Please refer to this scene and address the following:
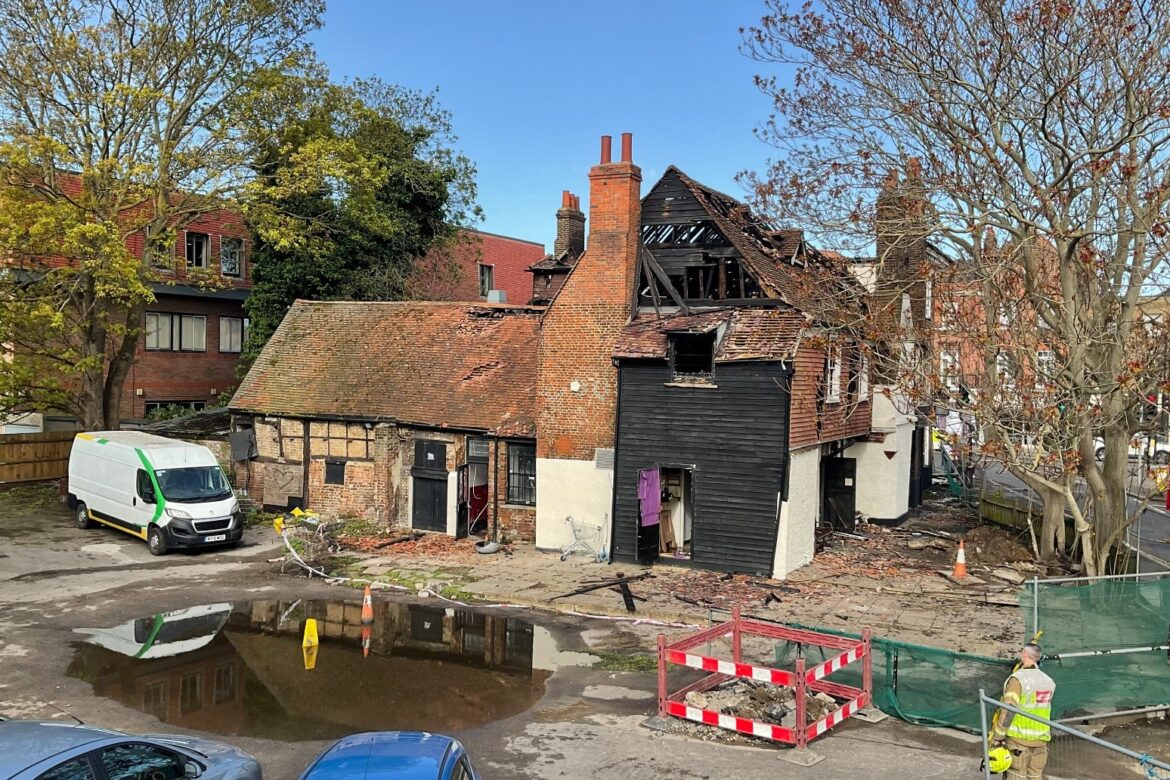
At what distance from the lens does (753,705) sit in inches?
428

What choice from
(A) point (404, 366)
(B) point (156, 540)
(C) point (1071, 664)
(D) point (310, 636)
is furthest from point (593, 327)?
(C) point (1071, 664)

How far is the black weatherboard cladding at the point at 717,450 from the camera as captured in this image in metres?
18.1

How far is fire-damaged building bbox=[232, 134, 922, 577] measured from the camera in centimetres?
1841

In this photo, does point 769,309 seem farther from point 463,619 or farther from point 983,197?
point 463,619

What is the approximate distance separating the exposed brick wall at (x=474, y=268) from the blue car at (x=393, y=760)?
94.9ft

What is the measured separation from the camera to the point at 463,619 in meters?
15.9

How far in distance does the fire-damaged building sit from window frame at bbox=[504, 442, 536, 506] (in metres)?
0.05

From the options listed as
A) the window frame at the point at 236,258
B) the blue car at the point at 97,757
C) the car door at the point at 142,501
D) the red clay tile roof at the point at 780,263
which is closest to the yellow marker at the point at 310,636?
the blue car at the point at 97,757

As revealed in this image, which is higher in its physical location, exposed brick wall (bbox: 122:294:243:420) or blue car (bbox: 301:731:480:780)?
exposed brick wall (bbox: 122:294:243:420)

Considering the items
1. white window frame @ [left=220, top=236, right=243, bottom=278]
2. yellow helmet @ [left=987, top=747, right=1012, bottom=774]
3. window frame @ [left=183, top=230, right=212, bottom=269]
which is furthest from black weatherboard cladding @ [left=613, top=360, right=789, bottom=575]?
window frame @ [left=183, top=230, right=212, bottom=269]

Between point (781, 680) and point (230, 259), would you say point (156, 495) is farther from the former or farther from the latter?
point (230, 259)

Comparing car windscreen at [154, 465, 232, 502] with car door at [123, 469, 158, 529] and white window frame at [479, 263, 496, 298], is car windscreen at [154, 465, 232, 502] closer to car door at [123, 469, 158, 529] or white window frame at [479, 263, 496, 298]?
car door at [123, 469, 158, 529]

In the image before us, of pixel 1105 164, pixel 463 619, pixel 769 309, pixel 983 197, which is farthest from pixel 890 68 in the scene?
pixel 463 619

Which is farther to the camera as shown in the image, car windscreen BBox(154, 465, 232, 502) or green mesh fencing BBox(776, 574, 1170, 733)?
car windscreen BBox(154, 465, 232, 502)
